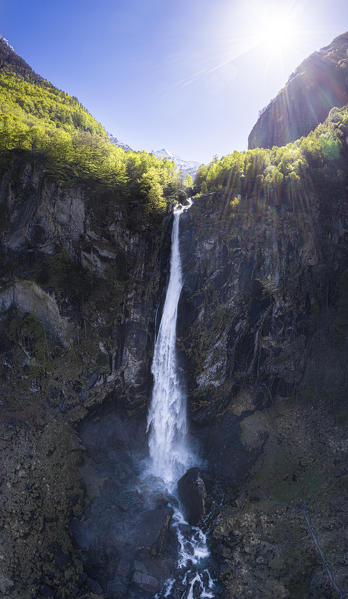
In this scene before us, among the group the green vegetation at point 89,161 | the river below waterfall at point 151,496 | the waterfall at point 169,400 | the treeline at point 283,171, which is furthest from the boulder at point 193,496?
the treeline at point 283,171

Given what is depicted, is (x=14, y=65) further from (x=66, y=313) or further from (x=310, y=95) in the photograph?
(x=310, y=95)

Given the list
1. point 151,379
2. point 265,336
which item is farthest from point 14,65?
point 265,336

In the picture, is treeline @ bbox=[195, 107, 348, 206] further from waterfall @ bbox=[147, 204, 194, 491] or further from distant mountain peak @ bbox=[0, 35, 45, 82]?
distant mountain peak @ bbox=[0, 35, 45, 82]

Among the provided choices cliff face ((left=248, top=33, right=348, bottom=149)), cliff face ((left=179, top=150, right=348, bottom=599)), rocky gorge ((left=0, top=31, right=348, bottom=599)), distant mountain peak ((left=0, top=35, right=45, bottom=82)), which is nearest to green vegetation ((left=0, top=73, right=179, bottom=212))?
rocky gorge ((left=0, top=31, right=348, bottom=599))

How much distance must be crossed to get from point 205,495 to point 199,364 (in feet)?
27.7

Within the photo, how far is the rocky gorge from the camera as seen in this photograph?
48.2 feet

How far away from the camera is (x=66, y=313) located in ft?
65.0

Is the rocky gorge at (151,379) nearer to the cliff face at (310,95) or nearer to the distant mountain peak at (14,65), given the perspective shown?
the distant mountain peak at (14,65)

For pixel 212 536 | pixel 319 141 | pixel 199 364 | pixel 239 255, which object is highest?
pixel 319 141

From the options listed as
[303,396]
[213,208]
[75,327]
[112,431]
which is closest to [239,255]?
[213,208]

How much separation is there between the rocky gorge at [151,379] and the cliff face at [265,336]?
113 millimetres

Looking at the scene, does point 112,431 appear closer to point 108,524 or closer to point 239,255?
point 108,524

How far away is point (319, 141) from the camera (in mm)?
24438

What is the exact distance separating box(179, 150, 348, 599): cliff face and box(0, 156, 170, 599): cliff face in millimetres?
3816
